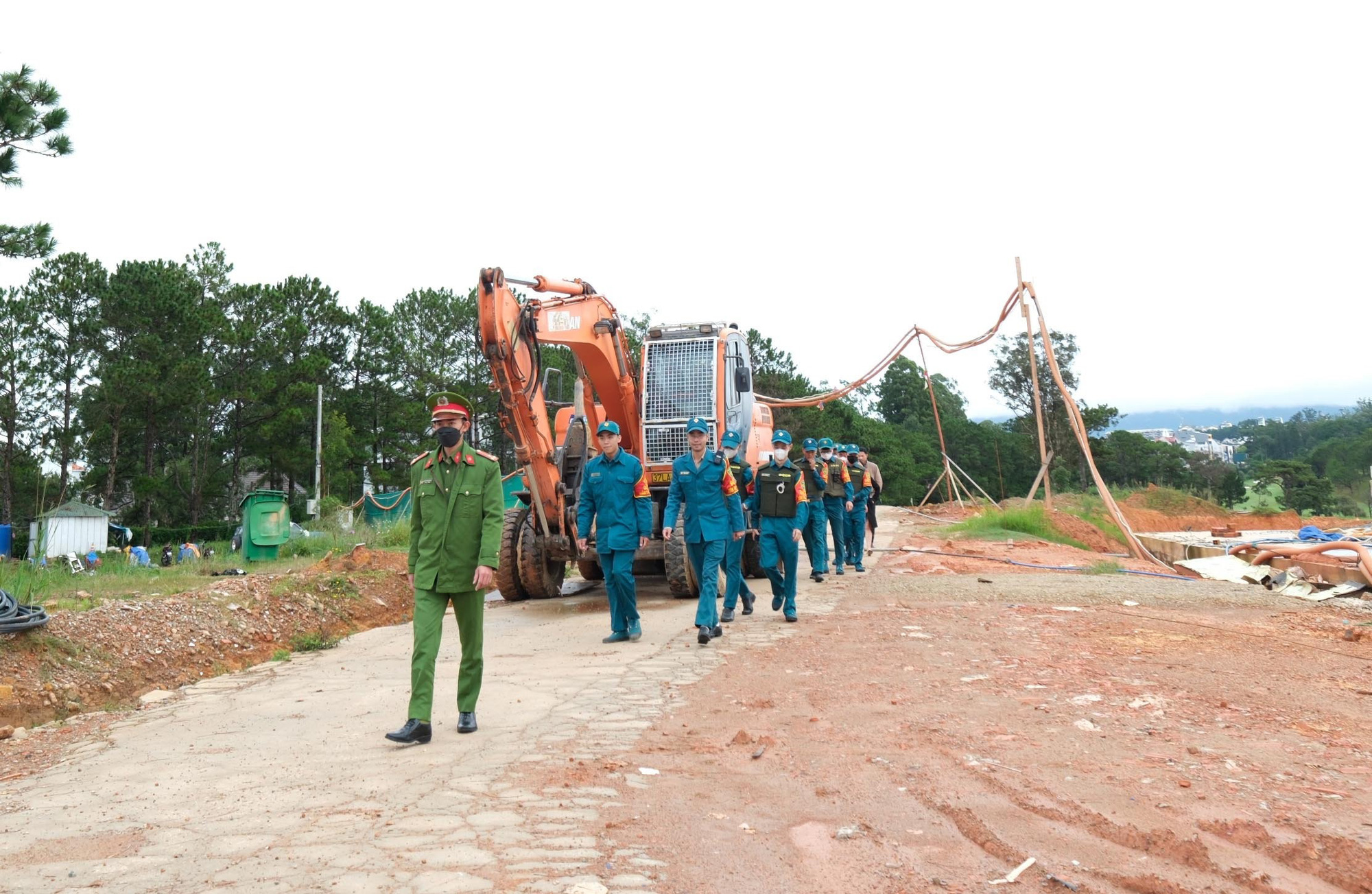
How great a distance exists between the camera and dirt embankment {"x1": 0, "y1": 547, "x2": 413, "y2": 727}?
706 centimetres

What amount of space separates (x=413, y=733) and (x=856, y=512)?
11.0 metres

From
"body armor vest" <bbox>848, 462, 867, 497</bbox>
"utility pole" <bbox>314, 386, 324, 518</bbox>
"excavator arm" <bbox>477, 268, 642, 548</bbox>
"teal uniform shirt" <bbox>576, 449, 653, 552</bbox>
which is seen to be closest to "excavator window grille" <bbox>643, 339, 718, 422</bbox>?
"excavator arm" <bbox>477, 268, 642, 548</bbox>

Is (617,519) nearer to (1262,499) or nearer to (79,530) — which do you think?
(79,530)

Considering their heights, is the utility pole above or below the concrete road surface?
above

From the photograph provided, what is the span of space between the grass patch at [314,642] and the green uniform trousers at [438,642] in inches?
161

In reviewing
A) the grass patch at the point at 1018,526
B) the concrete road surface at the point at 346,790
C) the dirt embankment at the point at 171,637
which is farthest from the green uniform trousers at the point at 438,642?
the grass patch at the point at 1018,526

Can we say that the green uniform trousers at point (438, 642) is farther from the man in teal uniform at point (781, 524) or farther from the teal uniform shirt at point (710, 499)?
the man in teal uniform at point (781, 524)

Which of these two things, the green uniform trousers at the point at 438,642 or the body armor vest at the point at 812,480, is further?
the body armor vest at the point at 812,480

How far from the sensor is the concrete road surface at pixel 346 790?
11.7 ft

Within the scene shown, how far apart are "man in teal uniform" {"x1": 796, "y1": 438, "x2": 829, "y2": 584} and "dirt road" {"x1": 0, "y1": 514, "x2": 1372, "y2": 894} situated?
15.6ft

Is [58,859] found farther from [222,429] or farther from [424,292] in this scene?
[424,292]

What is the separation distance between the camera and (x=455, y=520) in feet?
18.9

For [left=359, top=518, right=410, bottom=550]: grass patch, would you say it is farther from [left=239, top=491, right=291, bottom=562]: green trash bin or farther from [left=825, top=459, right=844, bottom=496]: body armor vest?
[left=825, top=459, right=844, bottom=496]: body armor vest

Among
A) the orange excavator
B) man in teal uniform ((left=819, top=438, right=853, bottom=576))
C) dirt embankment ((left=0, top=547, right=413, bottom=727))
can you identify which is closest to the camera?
dirt embankment ((left=0, top=547, right=413, bottom=727))
